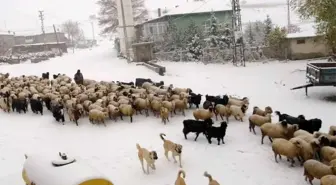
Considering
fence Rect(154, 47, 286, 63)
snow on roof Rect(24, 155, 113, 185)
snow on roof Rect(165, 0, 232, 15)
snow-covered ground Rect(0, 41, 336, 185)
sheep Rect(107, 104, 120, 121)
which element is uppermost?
snow on roof Rect(165, 0, 232, 15)

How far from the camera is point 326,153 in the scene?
796 centimetres

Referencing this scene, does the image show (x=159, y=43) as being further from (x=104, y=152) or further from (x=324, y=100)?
(x=104, y=152)

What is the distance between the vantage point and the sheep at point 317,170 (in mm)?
7055

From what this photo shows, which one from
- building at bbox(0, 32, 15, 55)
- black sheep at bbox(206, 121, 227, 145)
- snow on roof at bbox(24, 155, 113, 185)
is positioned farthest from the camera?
building at bbox(0, 32, 15, 55)

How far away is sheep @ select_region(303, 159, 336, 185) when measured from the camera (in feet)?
23.1

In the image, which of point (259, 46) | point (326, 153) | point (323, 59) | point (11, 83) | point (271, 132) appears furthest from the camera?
point (259, 46)

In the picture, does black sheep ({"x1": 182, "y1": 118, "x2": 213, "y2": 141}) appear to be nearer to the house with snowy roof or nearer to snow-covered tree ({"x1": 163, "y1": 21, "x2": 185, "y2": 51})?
snow-covered tree ({"x1": 163, "y1": 21, "x2": 185, "y2": 51})

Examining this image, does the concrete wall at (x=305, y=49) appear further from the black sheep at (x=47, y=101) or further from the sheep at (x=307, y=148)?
the sheep at (x=307, y=148)

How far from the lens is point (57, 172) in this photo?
604cm

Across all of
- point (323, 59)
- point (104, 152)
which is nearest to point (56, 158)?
point (104, 152)

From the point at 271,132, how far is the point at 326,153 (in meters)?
1.78

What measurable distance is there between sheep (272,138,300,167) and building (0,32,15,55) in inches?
2418

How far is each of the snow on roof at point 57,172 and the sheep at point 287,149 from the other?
4.63 m

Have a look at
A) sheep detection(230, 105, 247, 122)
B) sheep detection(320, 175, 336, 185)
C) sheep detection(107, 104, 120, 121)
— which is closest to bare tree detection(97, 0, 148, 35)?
→ sheep detection(107, 104, 120, 121)
